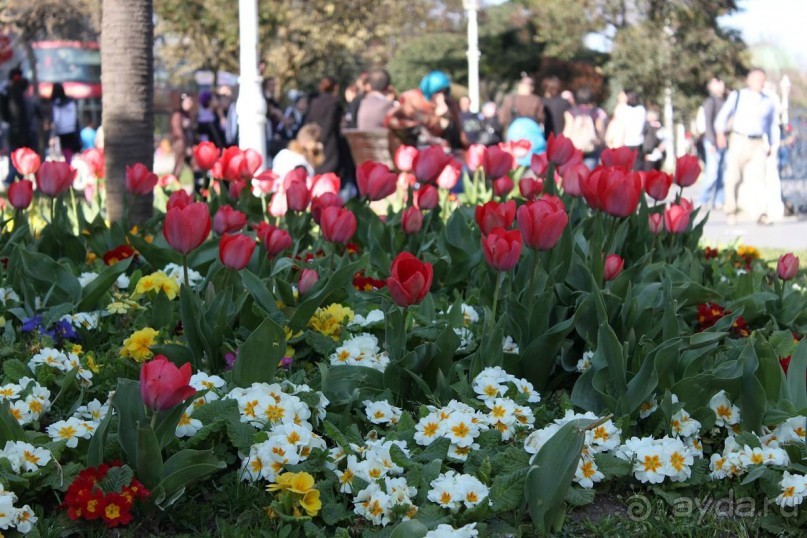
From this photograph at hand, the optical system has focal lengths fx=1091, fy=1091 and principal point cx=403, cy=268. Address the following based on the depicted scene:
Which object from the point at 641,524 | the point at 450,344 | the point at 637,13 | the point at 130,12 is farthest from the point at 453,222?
the point at 637,13

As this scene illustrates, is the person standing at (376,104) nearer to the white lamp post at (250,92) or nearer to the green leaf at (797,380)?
the white lamp post at (250,92)

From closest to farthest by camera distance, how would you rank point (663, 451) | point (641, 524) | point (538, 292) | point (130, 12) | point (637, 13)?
point (641, 524) < point (663, 451) < point (538, 292) < point (130, 12) < point (637, 13)

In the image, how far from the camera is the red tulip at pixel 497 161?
4.76 metres

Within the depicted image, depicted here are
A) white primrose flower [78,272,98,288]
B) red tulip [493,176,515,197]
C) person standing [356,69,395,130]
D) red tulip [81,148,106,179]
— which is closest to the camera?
white primrose flower [78,272,98,288]

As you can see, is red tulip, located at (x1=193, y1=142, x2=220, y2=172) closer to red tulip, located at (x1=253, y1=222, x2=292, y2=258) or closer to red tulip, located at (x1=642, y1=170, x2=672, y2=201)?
red tulip, located at (x1=253, y1=222, x2=292, y2=258)

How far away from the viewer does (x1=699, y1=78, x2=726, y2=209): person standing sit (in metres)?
13.8

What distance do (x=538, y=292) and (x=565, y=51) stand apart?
125ft

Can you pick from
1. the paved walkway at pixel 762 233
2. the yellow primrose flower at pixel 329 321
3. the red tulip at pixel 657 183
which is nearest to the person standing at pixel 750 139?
the paved walkway at pixel 762 233

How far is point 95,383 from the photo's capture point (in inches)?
124

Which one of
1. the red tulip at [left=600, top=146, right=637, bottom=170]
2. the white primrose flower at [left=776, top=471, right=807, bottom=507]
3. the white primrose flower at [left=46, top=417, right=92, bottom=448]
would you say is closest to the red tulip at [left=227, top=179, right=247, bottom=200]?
the red tulip at [left=600, top=146, right=637, bottom=170]

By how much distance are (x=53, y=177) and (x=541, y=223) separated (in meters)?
2.39

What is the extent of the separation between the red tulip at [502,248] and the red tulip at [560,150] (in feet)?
6.88

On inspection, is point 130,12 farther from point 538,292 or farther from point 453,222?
point 538,292

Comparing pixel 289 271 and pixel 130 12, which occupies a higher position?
pixel 130 12
